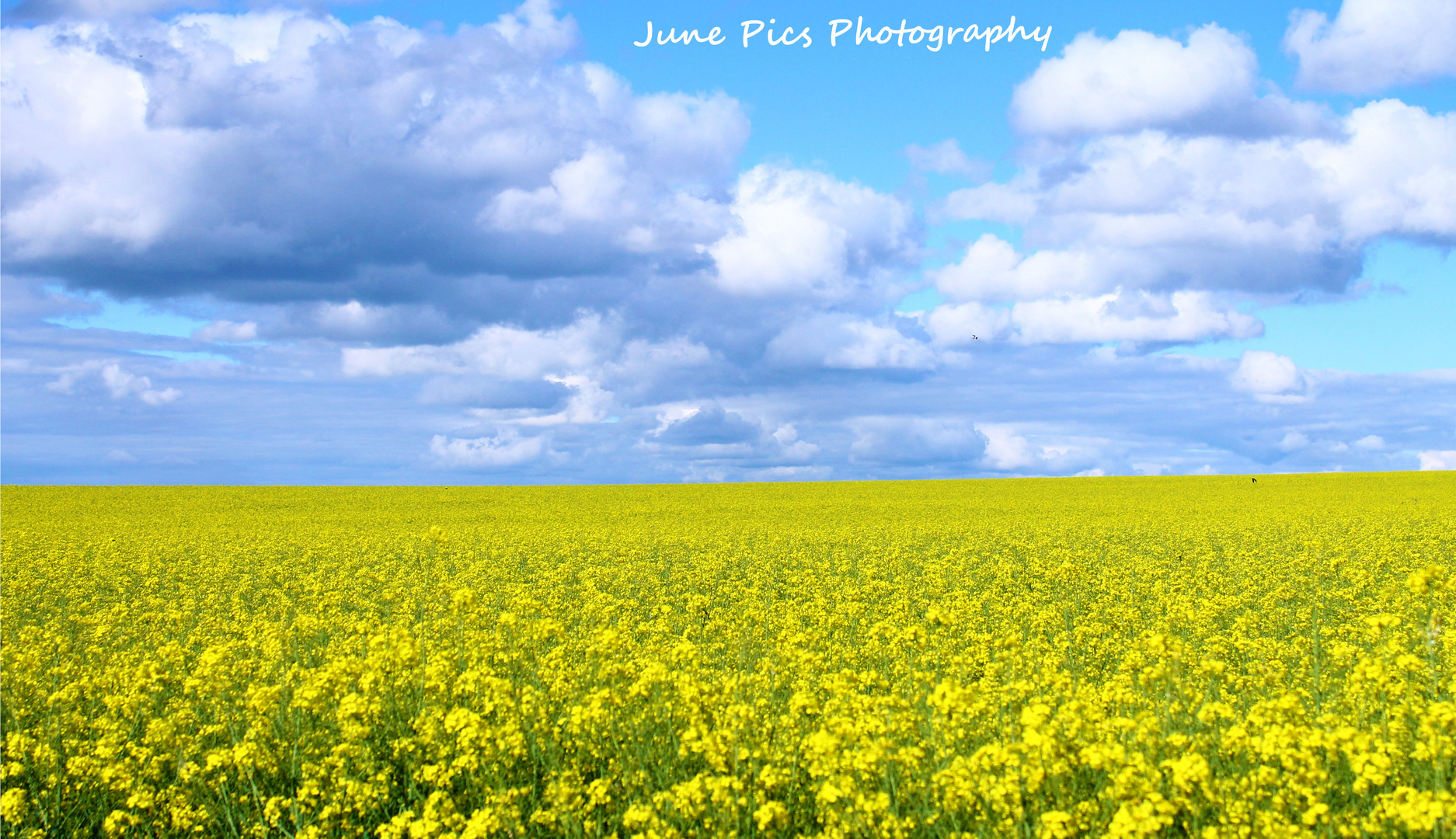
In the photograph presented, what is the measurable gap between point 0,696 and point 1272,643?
13320 mm

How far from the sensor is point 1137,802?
4.68 meters

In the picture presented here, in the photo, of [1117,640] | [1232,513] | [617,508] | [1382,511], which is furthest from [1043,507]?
[1117,640]

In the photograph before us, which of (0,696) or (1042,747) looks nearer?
(1042,747)

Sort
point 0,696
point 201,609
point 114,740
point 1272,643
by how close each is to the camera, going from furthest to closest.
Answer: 1. point 201,609
2. point 1272,643
3. point 0,696
4. point 114,740

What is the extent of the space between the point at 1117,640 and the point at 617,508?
34.8 meters

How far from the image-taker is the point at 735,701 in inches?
253

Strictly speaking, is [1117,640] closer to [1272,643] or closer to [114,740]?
[1272,643]

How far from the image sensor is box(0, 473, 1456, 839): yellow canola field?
17.1 feet

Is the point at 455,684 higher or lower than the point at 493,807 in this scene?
higher

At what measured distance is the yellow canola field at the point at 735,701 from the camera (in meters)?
5.21

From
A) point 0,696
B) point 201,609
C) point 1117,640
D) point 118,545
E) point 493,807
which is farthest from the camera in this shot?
point 118,545

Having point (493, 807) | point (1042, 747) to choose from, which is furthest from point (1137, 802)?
point (493, 807)

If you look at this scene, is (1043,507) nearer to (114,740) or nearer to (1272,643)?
(1272,643)

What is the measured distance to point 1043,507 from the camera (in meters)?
43.1
